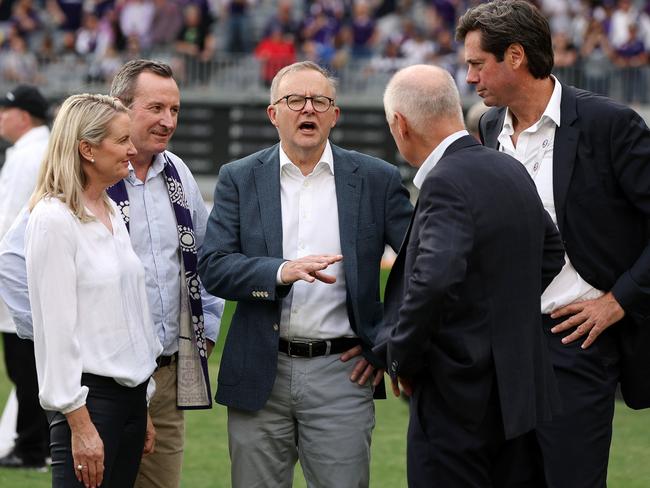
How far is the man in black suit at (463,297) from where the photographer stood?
397cm

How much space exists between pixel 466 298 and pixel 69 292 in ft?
4.35

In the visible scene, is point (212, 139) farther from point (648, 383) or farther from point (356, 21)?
point (648, 383)

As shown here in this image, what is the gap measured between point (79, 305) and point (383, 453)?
14.1 ft

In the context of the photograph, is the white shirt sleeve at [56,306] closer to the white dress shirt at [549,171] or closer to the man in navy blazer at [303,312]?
the man in navy blazer at [303,312]

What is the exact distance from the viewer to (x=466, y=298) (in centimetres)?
404

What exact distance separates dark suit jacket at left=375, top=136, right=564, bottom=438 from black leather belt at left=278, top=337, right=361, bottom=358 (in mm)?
620

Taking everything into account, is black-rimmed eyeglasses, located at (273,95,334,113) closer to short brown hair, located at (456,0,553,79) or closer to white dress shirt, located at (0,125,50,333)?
short brown hair, located at (456,0,553,79)

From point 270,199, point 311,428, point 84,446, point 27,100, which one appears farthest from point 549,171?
point 27,100

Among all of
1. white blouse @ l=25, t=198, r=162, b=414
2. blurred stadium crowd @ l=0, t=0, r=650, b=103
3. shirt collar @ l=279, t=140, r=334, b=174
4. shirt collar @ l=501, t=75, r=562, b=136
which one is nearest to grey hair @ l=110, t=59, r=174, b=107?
shirt collar @ l=279, t=140, r=334, b=174

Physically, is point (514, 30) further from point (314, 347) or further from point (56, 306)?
point (56, 306)

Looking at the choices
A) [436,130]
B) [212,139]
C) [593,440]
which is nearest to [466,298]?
[436,130]

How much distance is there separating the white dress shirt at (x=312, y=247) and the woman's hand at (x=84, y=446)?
986mm

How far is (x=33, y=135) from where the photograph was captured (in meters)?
7.89

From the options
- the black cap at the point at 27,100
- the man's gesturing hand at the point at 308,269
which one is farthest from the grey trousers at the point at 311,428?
the black cap at the point at 27,100
